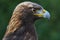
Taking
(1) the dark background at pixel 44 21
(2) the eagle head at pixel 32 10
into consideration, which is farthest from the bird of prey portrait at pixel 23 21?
(1) the dark background at pixel 44 21

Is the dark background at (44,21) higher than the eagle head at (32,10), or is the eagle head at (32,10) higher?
the dark background at (44,21)

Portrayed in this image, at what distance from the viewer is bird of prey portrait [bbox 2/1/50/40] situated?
7.54 meters

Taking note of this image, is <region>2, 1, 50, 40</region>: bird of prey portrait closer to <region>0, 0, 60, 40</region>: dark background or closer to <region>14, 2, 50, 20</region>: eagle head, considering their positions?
<region>14, 2, 50, 20</region>: eagle head

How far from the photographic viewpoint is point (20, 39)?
755 centimetres

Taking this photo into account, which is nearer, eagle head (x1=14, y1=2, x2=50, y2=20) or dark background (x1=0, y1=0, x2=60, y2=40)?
eagle head (x1=14, y1=2, x2=50, y2=20)

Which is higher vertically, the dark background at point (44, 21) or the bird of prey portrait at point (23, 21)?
the dark background at point (44, 21)

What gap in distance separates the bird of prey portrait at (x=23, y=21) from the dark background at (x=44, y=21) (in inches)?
158

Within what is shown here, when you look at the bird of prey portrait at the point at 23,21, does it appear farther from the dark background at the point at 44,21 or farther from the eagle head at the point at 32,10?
the dark background at the point at 44,21

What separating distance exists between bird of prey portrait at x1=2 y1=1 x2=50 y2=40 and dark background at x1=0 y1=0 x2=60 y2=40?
4009 millimetres

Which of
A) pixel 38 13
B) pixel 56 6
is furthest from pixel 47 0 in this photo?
pixel 38 13

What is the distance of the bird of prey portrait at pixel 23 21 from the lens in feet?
24.7

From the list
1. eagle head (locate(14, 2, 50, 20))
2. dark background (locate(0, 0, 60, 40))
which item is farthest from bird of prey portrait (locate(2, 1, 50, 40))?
dark background (locate(0, 0, 60, 40))

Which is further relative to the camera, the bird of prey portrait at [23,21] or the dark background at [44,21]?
the dark background at [44,21]

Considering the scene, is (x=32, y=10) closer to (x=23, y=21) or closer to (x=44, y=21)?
(x=23, y=21)
